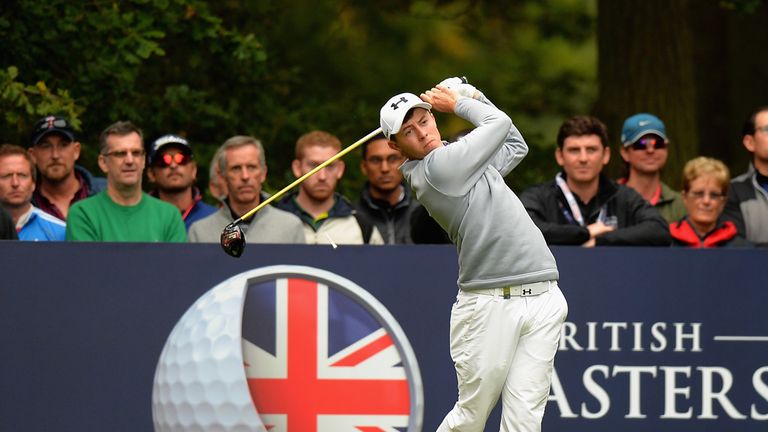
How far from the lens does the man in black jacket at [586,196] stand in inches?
320

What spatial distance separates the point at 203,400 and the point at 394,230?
5.85 feet

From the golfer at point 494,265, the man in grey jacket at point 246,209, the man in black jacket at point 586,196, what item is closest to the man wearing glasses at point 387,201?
the man in grey jacket at point 246,209

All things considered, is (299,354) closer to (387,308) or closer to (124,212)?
(387,308)

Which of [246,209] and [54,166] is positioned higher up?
[54,166]

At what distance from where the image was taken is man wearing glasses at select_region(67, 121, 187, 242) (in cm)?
796

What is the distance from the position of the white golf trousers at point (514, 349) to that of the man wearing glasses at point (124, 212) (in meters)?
2.11

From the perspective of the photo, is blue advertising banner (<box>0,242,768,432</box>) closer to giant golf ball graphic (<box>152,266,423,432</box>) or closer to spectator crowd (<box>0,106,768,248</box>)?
giant golf ball graphic (<box>152,266,423,432</box>)

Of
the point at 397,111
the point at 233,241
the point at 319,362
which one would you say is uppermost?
the point at 397,111

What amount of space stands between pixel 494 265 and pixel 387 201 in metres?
2.14

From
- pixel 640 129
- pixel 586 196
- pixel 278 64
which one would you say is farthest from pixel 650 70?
pixel 586 196

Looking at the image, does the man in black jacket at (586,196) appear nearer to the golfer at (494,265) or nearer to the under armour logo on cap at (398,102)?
the golfer at (494,265)

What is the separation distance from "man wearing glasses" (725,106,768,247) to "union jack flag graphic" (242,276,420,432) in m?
2.11

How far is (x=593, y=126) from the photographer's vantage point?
8.34m

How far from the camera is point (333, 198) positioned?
8539 mm
